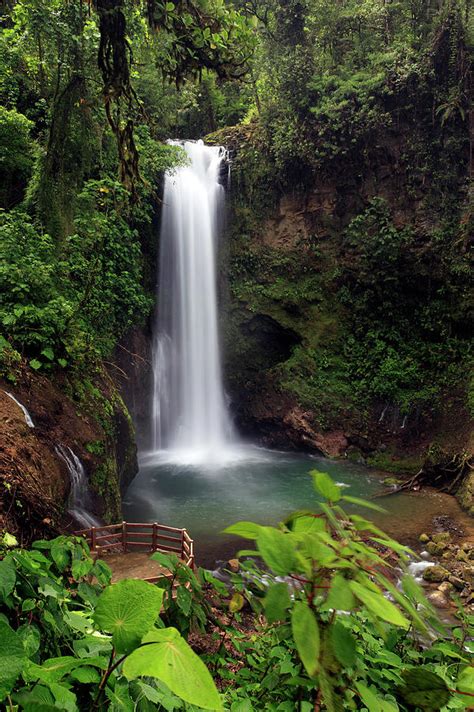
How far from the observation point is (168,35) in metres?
3.05

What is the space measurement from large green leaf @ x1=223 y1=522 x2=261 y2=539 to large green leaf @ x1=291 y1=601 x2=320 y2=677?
7.3 inches

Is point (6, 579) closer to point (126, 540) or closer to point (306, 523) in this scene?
point (306, 523)

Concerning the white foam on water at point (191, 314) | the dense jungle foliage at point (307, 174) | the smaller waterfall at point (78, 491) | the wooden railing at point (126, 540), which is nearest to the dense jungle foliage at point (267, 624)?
the wooden railing at point (126, 540)

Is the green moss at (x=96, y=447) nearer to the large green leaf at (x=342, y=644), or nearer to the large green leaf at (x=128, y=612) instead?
the large green leaf at (x=128, y=612)

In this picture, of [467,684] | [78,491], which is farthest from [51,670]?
[78,491]

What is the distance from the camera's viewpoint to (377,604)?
30.5 inches

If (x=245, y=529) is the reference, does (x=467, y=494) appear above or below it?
below

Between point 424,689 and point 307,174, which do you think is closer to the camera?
point 424,689

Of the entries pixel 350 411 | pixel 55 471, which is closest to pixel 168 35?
pixel 55 471

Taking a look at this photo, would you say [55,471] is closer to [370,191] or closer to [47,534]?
[47,534]

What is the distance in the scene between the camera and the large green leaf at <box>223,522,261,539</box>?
987 millimetres

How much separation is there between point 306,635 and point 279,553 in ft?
0.49

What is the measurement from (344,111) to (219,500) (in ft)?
43.6

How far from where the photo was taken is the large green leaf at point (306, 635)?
0.75 m
